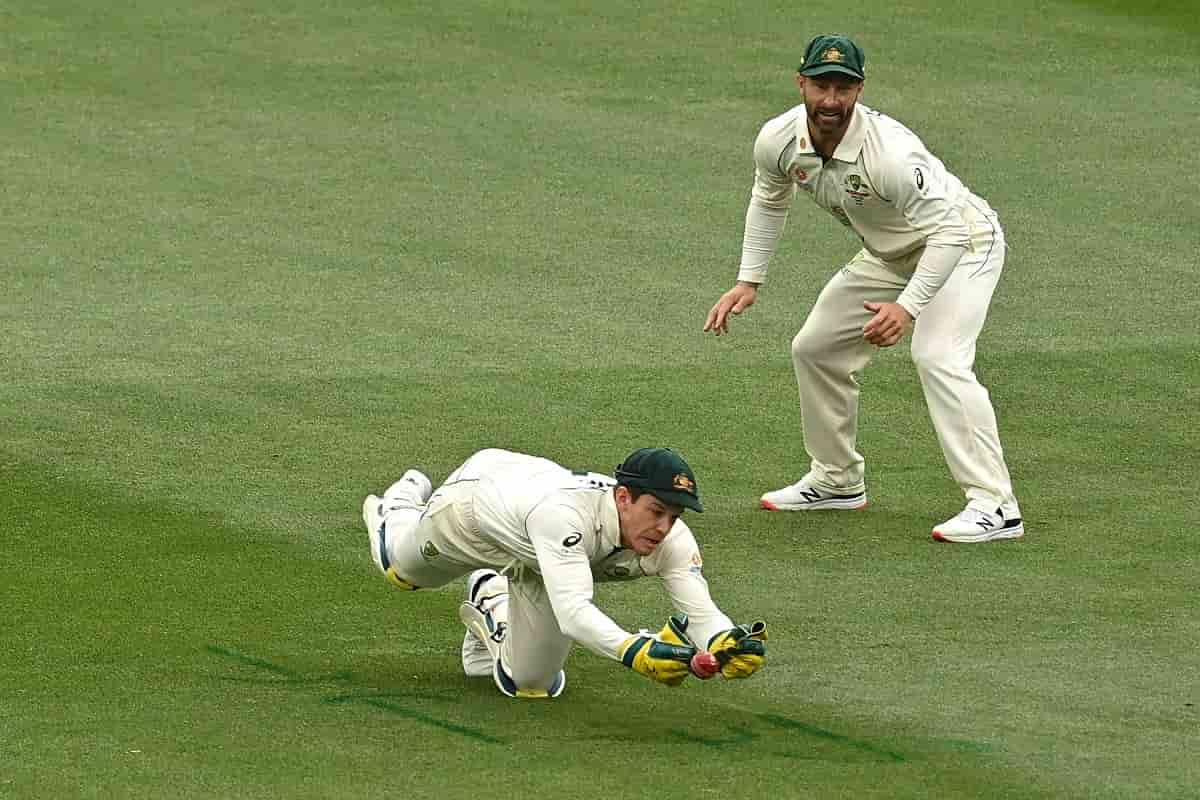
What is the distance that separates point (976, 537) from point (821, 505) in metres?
0.94

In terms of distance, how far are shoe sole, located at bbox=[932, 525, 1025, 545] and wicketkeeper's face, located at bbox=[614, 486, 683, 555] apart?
113 inches

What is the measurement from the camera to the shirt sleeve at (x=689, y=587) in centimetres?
816

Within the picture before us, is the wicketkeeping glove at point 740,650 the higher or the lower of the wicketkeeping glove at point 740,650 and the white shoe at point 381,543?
the higher

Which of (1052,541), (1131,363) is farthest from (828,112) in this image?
(1131,363)

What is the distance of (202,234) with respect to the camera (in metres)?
16.8

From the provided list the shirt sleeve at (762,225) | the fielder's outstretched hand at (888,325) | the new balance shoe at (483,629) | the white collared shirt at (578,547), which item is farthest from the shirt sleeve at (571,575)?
the shirt sleeve at (762,225)

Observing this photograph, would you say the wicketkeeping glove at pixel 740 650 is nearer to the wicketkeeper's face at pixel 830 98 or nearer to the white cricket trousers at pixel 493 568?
the white cricket trousers at pixel 493 568

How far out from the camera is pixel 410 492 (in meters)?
9.73

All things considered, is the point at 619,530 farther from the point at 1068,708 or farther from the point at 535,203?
the point at 535,203

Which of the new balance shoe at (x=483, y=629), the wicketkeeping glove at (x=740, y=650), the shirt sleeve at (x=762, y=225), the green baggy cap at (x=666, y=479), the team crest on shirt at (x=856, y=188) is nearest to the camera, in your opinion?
the wicketkeeping glove at (x=740, y=650)

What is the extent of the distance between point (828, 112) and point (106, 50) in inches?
491

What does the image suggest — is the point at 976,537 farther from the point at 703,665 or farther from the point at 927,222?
the point at 703,665

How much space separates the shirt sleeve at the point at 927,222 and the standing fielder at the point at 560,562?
2461mm

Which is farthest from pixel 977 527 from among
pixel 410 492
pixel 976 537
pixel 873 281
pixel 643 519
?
pixel 643 519
